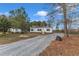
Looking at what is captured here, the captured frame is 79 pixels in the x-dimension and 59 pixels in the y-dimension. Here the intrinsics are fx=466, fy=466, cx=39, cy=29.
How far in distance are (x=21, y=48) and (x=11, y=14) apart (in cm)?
36

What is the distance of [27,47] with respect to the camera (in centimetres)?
474

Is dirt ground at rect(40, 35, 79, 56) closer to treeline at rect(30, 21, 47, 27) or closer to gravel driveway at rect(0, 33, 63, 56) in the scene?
gravel driveway at rect(0, 33, 63, 56)

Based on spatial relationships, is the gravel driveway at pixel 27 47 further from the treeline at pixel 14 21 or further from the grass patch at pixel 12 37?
the treeline at pixel 14 21

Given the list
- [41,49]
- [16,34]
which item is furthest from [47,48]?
[16,34]

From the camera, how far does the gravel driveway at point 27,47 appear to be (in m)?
4.71

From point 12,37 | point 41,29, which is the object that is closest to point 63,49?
point 41,29

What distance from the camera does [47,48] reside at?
4.74 meters

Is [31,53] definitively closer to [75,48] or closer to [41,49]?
[41,49]

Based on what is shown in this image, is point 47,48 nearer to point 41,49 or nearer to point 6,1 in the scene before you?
point 41,49

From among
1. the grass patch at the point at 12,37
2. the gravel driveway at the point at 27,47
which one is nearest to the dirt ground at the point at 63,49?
the gravel driveway at the point at 27,47

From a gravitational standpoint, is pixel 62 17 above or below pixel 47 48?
above

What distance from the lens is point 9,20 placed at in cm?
477

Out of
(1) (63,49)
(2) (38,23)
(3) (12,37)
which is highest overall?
(2) (38,23)

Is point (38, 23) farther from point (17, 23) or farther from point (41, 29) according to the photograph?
point (17, 23)
